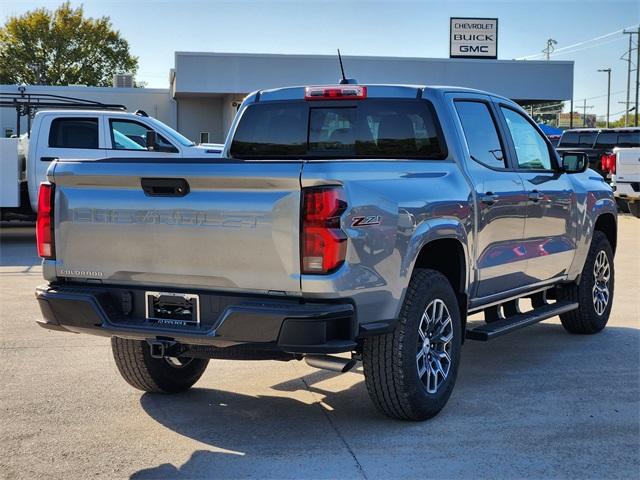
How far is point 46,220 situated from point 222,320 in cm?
133

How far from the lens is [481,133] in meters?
6.33

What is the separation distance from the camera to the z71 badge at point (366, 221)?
4.56 meters

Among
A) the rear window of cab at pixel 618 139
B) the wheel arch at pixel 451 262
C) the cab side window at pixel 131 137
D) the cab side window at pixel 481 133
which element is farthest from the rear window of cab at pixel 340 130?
the rear window of cab at pixel 618 139

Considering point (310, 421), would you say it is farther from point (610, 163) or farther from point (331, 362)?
point (610, 163)

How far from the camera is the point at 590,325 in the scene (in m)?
7.83

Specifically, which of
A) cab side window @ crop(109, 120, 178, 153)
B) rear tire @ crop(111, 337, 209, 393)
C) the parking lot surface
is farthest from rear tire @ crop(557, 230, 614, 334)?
cab side window @ crop(109, 120, 178, 153)

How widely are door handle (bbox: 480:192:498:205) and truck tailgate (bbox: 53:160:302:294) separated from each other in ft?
6.20

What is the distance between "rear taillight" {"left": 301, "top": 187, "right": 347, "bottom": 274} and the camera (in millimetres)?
4445

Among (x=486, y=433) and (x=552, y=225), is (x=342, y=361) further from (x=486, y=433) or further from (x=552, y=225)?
(x=552, y=225)

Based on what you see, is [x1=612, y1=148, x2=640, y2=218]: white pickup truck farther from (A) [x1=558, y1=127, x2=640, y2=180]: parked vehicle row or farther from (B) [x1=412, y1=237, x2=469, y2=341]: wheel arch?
(B) [x1=412, y1=237, x2=469, y2=341]: wheel arch

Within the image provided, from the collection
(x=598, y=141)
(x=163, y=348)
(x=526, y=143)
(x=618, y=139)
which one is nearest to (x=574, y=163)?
(x=526, y=143)

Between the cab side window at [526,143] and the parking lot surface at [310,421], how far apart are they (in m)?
1.57

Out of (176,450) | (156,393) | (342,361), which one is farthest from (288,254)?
(156,393)

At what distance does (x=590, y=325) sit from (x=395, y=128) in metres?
3.05
